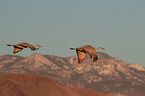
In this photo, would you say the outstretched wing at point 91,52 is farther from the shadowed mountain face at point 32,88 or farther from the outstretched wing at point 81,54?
the shadowed mountain face at point 32,88

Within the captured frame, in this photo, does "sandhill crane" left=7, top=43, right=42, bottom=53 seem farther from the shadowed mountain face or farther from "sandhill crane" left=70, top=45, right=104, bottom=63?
the shadowed mountain face

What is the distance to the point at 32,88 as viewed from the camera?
10362 centimetres

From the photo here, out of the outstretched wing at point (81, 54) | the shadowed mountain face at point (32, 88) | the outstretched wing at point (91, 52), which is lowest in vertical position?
the shadowed mountain face at point (32, 88)

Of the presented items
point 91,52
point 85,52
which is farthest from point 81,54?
point 91,52

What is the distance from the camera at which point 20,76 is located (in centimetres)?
12825

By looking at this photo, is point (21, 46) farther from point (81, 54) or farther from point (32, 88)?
point (32, 88)

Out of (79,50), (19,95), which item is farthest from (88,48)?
(19,95)

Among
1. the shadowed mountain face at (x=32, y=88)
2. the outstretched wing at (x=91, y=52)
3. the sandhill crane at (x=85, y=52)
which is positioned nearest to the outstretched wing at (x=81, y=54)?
the sandhill crane at (x=85, y=52)

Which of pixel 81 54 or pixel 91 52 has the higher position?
pixel 91 52

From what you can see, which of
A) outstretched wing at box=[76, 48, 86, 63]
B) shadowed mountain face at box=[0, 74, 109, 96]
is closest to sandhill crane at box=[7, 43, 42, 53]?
outstretched wing at box=[76, 48, 86, 63]

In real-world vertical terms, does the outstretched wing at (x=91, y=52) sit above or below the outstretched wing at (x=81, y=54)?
above

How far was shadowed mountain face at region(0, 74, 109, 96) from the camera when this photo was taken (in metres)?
98.2

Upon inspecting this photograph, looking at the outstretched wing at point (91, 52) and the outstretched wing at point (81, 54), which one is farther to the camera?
the outstretched wing at point (81, 54)

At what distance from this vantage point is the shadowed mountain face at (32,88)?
98.2 m
